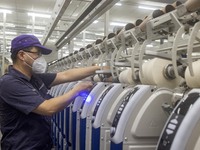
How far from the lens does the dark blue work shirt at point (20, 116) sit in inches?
73.4

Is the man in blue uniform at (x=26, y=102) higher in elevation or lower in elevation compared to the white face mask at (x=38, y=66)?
lower

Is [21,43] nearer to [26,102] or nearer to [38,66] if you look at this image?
[38,66]

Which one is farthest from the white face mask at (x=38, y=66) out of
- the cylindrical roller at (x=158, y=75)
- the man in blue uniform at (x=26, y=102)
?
the cylindrical roller at (x=158, y=75)

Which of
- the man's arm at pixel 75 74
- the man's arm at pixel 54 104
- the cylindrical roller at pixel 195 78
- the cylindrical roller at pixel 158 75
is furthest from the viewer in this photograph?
the man's arm at pixel 75 74

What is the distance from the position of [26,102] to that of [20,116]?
18cm

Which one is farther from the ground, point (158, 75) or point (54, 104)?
point (158, 75)

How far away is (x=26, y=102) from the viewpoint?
185cm

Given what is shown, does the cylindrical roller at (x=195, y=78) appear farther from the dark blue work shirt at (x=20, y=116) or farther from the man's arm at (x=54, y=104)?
the dark blue work shirt at (x=20, y=116)

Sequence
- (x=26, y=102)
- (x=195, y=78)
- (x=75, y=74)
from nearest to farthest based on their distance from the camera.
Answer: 1. (x=195, y=78)
2. (x=26, y=102)
3. (x=75, y=74)

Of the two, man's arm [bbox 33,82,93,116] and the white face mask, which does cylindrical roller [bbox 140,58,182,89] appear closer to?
man's arm [bbox 33,82,93,116]

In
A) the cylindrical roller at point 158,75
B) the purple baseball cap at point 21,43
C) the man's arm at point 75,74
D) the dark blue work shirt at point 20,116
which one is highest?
the purple baseball cap at point 21,43

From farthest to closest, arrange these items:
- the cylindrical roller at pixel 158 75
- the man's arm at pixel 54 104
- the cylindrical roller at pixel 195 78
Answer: the man's arm at pixel 54 104 < the cylindrical roller at pixel 158 75 < the cylindrical roller at pixel 195 78

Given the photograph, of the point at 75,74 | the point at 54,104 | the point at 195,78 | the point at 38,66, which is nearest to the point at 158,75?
the point at 195,78

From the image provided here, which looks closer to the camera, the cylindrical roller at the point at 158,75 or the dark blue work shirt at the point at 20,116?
the cylindrical roller at the point at 158,75
